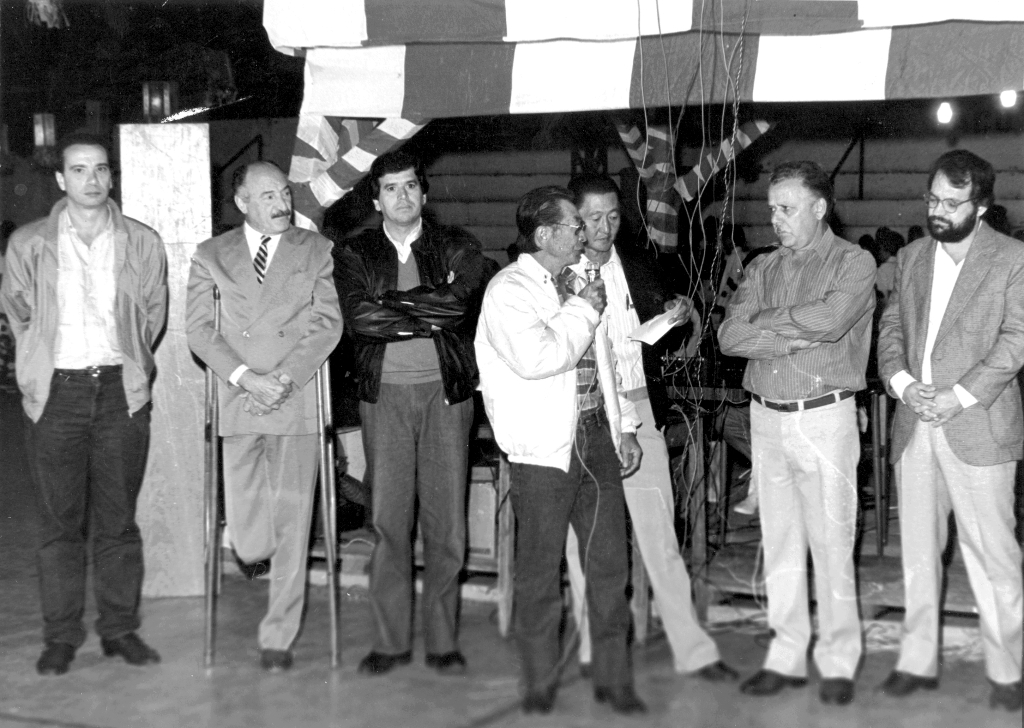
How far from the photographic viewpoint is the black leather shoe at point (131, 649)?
4566 millimetres

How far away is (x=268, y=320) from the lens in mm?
4555

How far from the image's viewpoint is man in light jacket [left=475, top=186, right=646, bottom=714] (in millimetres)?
3896

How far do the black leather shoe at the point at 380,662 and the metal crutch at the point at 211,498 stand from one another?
63 cm

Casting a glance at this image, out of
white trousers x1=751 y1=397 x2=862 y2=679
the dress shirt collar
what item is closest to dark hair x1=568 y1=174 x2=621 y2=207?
the dress shirt collar

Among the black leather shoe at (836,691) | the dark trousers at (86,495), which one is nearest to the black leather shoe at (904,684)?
the black leather shoe at (836,691)

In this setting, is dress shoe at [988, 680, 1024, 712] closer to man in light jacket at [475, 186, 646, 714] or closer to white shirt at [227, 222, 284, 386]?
man in light jacket at [475, 186, 646, 714]

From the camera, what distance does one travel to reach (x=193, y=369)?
5.48m

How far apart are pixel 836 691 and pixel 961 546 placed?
65 cm

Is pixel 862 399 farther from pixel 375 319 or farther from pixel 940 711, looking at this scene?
pixel 375 319

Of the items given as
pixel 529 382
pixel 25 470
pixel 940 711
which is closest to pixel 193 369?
pixel 529 382

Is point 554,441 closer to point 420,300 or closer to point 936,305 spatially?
point 420,300

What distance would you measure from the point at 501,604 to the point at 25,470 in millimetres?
5751

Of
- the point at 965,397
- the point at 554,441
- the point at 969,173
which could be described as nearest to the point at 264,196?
the point at 554,441

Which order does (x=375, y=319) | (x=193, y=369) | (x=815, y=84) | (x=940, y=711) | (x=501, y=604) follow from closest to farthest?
(x=940, y=711)
(x=815, y=84)
(x=375, y=319)
(x=501, y=604)
(x=193, y=369)
